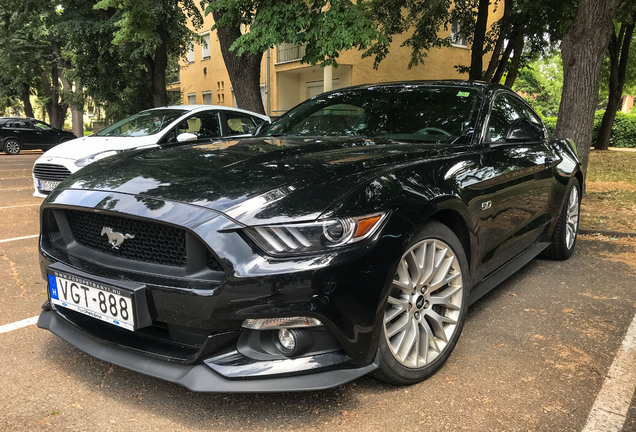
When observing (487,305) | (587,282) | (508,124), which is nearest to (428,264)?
(487,305)

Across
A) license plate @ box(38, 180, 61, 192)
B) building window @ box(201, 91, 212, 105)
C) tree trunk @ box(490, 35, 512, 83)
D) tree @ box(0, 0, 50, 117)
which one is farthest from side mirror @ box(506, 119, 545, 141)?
building window @ box(201, 91, 212, 105)

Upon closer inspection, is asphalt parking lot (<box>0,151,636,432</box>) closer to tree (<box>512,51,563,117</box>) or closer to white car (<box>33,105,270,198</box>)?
white car (<box>33,105,270,198</box>)

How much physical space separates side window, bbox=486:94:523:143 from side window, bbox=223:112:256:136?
5.19 m

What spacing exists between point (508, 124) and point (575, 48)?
4.47 metres

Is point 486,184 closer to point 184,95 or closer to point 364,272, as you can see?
point 364,272

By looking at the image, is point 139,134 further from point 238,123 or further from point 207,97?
point 207,97

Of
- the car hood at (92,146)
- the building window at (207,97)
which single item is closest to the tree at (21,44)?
the building window at (207,97)

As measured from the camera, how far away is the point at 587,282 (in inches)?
162

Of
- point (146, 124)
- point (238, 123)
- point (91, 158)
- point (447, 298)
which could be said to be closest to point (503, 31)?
point (238, 123)

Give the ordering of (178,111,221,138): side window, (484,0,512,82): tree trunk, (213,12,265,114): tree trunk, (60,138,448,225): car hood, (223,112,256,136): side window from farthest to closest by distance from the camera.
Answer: (484,0,512,82): tree trunk, (213,12,265,114): tree trunk, (223,112,256,136): side window, (178,111,221,138): side window, (60,138,448,225): car hood

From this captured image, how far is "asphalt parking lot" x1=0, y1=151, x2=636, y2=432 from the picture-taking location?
84.4 inches

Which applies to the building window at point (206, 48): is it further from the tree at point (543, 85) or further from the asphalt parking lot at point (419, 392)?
the asphalt parking lot at point (419, 392)

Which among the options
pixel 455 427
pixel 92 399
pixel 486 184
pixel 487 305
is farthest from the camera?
pixel 487 305

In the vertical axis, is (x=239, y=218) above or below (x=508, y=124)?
below
